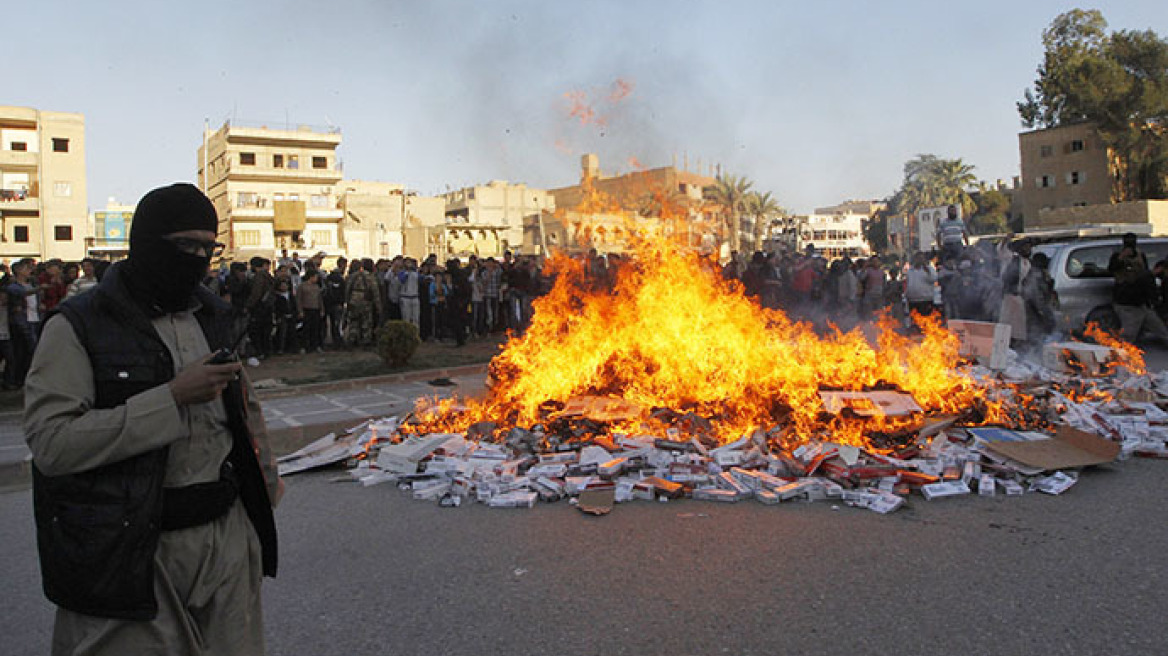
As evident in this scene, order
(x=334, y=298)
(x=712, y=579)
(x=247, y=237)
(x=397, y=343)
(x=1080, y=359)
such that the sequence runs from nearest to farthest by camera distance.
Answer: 1. (x=712, y=579)
2. (x=1080, y=359)
3. (x=397, y=343)
4. (x=334, y=298)
5. (x=247, y=237)

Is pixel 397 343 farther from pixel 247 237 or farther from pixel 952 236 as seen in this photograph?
pixel 247 237

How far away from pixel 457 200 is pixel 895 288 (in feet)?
192

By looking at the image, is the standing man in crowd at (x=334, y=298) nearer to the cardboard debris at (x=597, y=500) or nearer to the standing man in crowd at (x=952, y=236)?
the cardboard debris at (x=597, y=500)

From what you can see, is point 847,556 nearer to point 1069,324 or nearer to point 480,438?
point 480,438

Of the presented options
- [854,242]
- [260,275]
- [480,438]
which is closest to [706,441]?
[480,438]

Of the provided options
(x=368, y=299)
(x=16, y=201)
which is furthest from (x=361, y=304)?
(x=16, y=201)

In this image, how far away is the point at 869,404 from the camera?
667 centimetres

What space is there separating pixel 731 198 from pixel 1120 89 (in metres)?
30.2

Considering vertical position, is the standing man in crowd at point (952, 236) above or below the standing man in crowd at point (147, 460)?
above

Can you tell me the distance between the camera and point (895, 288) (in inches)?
733

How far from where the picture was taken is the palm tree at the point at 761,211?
69.2 m

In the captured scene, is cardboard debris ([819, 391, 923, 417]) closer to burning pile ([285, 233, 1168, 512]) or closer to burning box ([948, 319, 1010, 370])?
burning pile ([285, 233, 1168, 512])

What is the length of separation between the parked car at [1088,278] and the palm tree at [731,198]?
47.7 meters

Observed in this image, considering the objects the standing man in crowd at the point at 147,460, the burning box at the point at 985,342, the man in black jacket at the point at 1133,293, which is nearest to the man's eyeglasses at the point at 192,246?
the standing man in crowd at the point at 147,460
